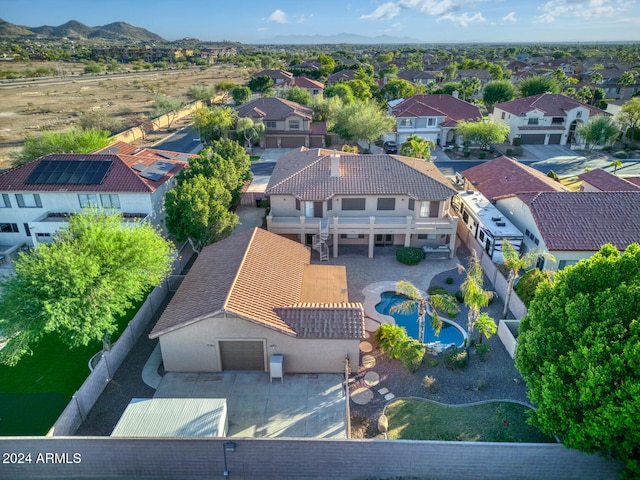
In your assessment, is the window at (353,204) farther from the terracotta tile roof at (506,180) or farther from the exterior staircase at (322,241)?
the terracotta tile roof at (506,180)

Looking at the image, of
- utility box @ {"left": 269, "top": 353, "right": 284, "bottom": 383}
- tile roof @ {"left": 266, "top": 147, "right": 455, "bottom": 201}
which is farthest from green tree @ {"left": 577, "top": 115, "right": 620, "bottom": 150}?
utility box @ {"left": 269, "top": 353, "right": 284, "bottom": 383}

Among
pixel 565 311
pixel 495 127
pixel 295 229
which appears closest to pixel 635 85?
pixel 495 127

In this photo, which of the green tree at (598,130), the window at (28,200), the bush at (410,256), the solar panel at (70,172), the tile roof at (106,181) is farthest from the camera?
the green tree at (598,130)

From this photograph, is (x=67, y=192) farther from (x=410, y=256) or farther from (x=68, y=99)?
(x=68, y=99)

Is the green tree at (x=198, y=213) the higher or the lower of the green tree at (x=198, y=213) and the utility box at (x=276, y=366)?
the higher

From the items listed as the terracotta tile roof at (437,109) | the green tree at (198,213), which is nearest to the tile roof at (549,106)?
the terracotta tile roof at (437,109)

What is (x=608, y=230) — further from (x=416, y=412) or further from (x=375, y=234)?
(x=416, y=412)
